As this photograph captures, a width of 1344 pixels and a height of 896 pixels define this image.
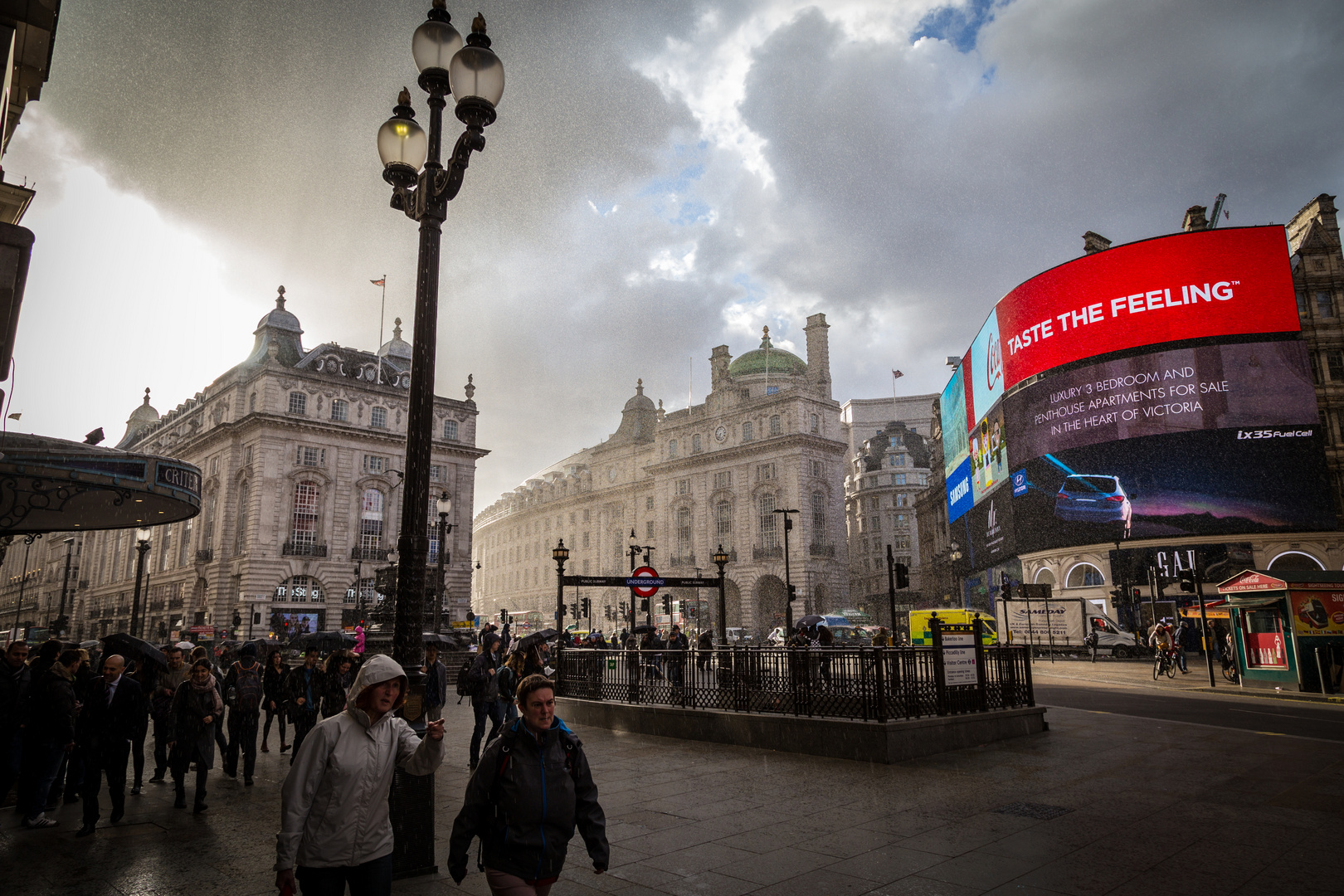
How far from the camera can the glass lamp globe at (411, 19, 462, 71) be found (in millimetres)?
6953

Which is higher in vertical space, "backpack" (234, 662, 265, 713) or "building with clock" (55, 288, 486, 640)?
"building with clock" (55, 288, 486, 640)

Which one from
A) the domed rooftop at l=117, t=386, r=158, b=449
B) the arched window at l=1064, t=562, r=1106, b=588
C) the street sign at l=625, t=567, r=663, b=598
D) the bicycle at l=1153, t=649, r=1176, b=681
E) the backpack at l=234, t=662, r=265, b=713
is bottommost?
the bicycle at l=1153, t=649, r=1176, b=681

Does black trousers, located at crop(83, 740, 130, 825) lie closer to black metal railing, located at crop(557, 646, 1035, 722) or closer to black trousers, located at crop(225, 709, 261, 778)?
black trousers, located at crop(225, 709, 261, 778)

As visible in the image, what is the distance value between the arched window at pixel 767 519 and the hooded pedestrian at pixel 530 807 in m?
67.1

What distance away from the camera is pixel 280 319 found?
63812mm

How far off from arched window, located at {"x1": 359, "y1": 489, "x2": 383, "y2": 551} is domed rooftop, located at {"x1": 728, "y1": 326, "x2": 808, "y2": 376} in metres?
35.6

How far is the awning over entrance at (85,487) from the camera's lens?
35.3ft

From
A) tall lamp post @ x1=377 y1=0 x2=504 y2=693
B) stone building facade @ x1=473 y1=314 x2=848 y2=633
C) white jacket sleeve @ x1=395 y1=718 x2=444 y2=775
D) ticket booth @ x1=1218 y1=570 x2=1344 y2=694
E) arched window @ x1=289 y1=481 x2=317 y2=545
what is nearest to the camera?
white jacket sleeve @ x1=395 y1=718 x2=444 y2=775

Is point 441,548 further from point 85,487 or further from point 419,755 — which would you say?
point 419,755

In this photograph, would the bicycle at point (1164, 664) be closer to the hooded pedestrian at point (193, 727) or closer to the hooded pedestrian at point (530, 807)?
the hooded pedestrian at point (193, 727)

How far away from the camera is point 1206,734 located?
501 inches

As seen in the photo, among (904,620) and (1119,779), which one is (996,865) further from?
(904,620)

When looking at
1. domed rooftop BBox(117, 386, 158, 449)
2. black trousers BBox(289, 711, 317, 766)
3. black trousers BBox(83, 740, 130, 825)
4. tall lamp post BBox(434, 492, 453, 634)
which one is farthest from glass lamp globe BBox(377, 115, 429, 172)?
domed rooftop BBox(117, 386, 158, 449)

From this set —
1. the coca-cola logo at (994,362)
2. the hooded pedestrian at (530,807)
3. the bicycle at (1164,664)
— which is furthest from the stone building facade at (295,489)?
the hooded pedestrian at (530,807)
